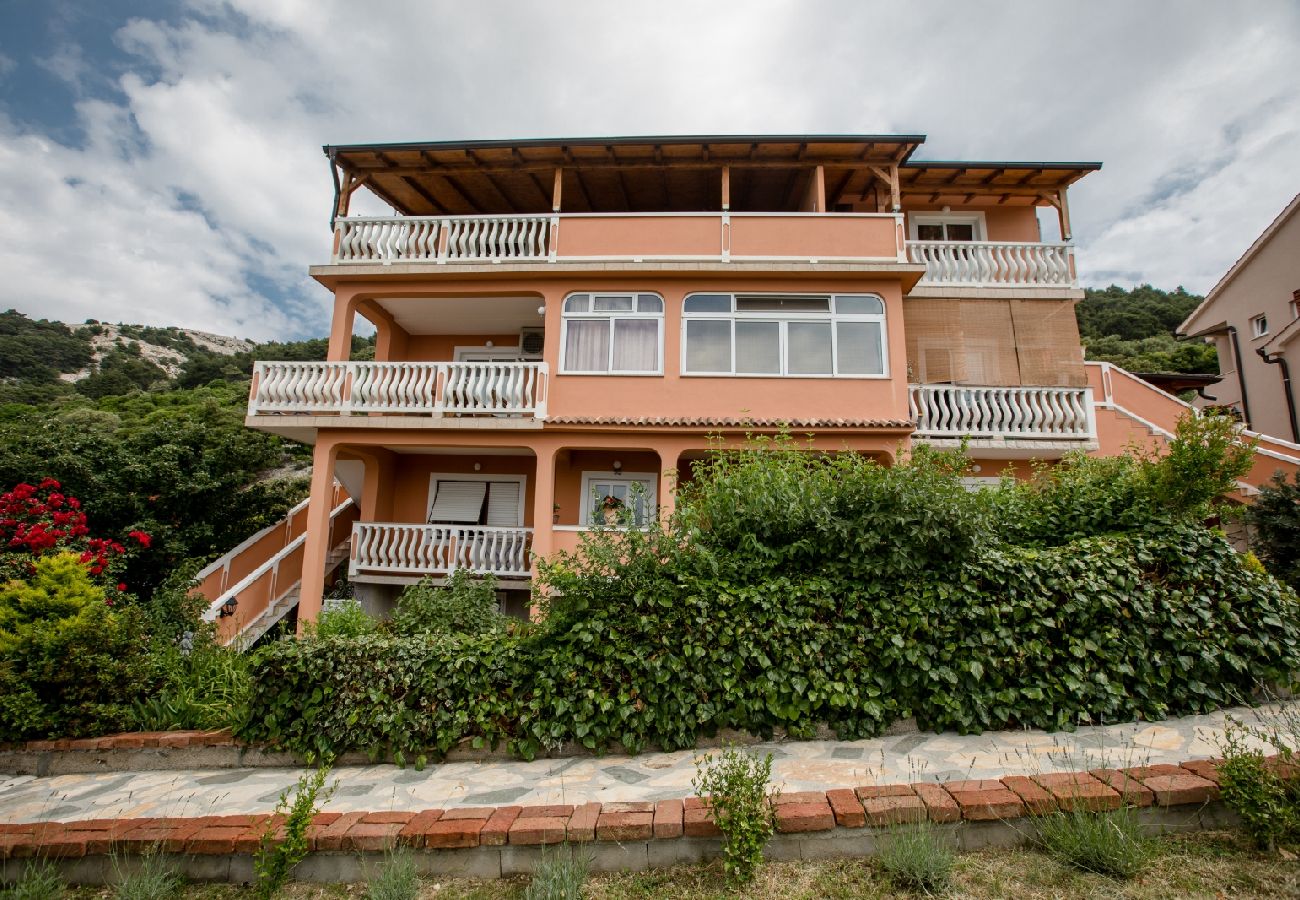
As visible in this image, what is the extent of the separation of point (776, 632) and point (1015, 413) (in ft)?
32.0

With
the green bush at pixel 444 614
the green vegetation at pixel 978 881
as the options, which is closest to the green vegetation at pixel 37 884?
the green vegetation at pixel 978 881

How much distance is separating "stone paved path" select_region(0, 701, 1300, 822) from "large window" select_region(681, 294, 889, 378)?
27.2 feet

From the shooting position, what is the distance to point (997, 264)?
1412 centimetres

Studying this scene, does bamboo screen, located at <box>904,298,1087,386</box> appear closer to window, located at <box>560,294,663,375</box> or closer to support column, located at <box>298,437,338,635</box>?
window, located at <box>560,294,663,375</box>

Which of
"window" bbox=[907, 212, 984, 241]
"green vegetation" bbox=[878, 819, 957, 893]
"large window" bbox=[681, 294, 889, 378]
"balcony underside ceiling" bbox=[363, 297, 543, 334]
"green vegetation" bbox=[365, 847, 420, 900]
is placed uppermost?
"window" bbox=[907, 212, 984, 241]

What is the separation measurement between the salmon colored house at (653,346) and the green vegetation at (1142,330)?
18485 millimetres

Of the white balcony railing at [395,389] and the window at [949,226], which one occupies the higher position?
the window at [949,226]

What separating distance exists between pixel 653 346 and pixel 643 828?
10.1m

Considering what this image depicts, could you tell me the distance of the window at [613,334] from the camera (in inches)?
507

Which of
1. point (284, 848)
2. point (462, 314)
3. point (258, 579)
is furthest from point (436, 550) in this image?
point (284, 848)

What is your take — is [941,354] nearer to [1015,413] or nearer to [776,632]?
[1015,413]

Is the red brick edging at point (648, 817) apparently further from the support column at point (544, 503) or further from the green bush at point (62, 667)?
the support column at point (544, 503)

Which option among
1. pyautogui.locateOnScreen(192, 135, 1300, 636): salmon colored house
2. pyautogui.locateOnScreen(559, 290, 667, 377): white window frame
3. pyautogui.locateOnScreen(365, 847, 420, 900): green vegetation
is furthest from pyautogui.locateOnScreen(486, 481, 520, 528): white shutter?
pyautogui.locateOnScreen(365, 847, 420, 900): green vegetation

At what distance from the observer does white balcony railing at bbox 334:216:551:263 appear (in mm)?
13320
